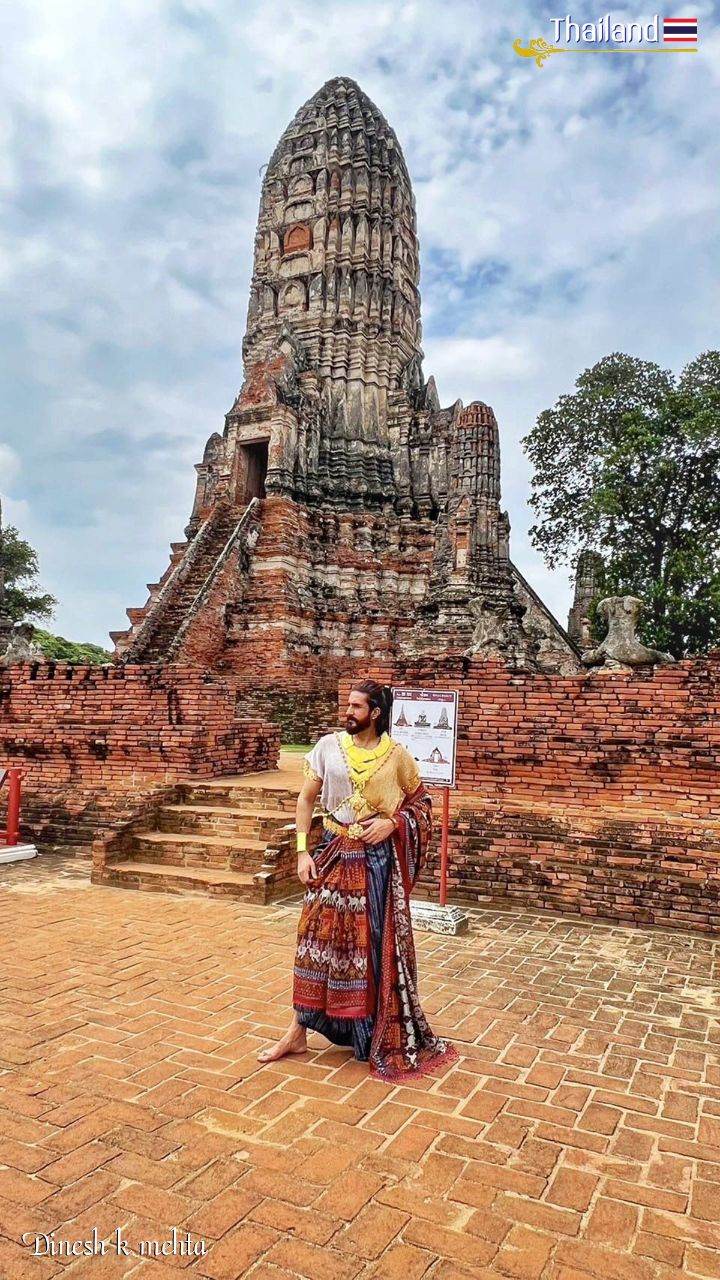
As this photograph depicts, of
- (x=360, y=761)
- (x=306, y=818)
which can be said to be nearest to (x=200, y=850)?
(x=306, y=818)

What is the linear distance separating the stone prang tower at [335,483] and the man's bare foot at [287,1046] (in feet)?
42.1

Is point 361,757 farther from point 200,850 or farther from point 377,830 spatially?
point 200,850

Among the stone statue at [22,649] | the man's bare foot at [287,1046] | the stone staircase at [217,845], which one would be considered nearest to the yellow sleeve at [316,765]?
the man's bare foot at [287,1046]

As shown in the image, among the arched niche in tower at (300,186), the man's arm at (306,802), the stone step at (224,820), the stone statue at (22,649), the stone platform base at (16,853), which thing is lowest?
the stone platform base at (16,853)

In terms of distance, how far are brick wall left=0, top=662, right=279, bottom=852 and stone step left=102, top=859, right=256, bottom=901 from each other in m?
1.13

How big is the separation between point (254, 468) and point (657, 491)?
37.5 feet

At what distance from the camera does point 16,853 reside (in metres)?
7.71

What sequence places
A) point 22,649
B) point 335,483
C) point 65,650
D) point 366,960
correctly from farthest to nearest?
point 65,650 → point 335,483 → point 22,649 → point 366,960

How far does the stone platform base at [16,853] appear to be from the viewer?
7.61 meters

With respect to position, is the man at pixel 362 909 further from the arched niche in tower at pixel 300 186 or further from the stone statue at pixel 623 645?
the arched niche in tower at pixel 300 186

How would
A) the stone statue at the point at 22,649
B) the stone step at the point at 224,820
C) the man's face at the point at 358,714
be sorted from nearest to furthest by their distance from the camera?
1. the man's face at the point at 358,714
2. the stone step at the point at 224,820
3. the stone statue at the point at 22,649

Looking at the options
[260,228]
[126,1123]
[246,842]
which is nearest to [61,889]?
[246,842]

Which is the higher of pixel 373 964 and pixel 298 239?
pixel 298 239

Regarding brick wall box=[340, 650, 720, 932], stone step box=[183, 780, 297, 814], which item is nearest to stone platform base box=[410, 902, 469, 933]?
brick wall box=[340, 650, 720, 932]
